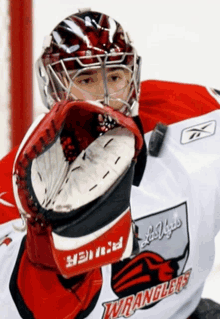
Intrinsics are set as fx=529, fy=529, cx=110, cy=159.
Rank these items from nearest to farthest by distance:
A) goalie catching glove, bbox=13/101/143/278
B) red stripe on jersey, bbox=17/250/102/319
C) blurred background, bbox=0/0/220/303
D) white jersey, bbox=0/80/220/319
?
goalie catching glove, bbox=13/101/143/278
red stripe on jersey, bbox=17/250/102/319
white jersey, bbox=0/80/220/319
blurred background, bbox=0/0/220/303

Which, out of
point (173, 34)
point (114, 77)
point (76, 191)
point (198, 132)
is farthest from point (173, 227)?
point (173, 34)

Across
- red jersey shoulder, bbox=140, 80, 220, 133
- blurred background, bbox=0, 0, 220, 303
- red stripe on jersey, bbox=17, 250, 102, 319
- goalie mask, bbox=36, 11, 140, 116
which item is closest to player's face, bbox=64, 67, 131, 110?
goalie mask, bbox=36, 11, 140, 116

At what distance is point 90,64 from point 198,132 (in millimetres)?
324

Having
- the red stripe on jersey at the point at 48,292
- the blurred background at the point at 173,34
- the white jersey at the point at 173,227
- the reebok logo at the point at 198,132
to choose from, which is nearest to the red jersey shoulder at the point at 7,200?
the red stripe on jersey at the point at 48,292

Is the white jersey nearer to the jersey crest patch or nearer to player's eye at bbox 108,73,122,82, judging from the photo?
the jersey crest patch

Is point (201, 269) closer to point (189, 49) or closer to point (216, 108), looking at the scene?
point (216, 108)

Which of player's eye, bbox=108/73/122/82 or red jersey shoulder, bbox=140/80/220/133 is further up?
player's eye, bbox=108/73/122/82

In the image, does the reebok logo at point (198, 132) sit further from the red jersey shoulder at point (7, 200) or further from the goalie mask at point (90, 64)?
the red jersey shoulder at point (7, 200)

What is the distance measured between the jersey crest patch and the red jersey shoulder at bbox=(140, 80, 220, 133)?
189 millimetres

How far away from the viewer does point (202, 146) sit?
1130 mm

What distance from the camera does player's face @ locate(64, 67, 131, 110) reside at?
2.95ft

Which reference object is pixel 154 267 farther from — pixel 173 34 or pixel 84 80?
pixel 173 34

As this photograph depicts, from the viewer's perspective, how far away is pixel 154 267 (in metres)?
1.05

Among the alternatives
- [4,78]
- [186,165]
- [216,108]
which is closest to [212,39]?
[4,78]
